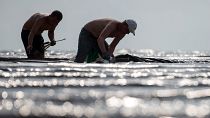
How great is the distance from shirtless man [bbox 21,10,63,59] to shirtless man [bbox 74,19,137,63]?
777 millimetres

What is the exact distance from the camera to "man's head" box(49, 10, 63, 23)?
10.6 meters

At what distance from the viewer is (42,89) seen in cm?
449

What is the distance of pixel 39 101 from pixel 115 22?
636 cm

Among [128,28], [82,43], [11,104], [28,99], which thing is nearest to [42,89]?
[28,99]

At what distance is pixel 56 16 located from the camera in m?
10.8

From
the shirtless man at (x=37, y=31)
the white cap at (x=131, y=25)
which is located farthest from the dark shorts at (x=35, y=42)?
the white cap at (x=131, y=25)

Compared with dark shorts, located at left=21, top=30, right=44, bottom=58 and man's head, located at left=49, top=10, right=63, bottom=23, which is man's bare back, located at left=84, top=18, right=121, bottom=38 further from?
dark shorts, located at left=21, top=30, right=44, bottom=58

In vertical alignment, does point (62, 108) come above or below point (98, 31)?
below

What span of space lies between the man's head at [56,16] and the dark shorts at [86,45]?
66cm

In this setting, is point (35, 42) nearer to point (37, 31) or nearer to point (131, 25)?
point (37, 31)

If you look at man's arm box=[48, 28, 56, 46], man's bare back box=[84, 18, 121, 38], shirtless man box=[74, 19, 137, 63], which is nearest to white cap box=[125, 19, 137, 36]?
shirtless man box=[74, 19, 137, 63]

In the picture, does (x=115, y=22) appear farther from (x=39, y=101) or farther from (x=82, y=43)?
(x=39, y=101)

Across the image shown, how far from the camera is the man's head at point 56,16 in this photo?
34.9 ft

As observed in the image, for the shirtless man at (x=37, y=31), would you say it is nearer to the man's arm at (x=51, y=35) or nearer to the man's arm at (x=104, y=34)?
the man's arm at (x=51, y=35)
